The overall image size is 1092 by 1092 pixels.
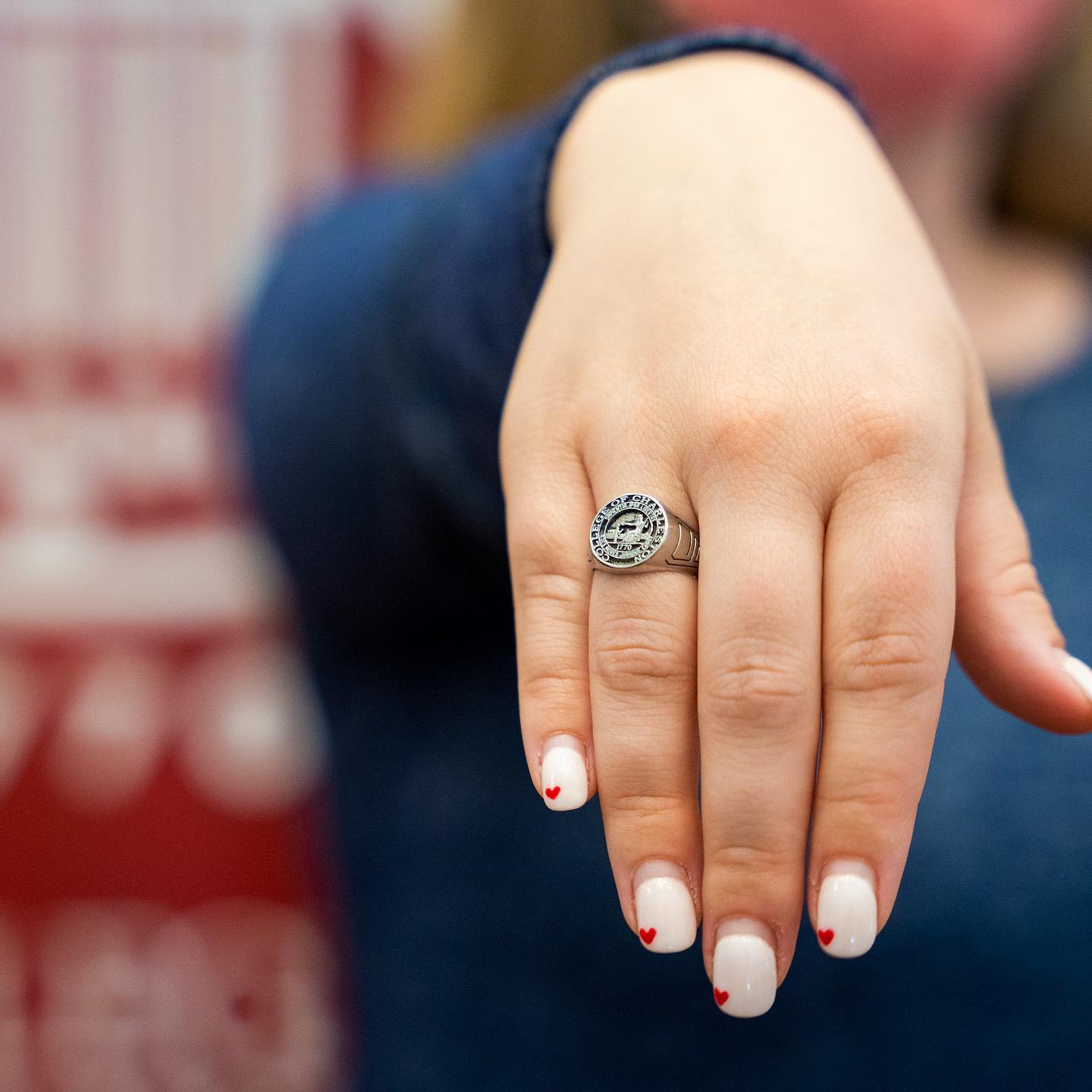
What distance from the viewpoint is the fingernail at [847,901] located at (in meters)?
0.23

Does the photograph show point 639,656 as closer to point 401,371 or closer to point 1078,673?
point 1078,673

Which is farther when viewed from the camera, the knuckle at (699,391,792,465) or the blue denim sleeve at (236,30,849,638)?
the blue denim sleeve at (236,30,849,638)

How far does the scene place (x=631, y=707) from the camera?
9.4 inches

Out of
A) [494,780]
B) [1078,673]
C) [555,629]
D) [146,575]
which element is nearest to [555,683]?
[555,629]

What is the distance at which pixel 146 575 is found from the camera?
112cm

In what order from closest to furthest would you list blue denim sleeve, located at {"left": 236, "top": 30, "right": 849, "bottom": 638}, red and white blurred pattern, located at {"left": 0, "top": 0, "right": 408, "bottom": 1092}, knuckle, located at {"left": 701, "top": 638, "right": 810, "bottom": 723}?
1. knuckle, located at {"left": 701, "top": 638, "right": 810, "bottom": 723}
2. blue denim sleeve, located at {"left": 236, "top": 30, "right": 849, "bottom": 638}
3. red and white blurred pattern, located at {"left": 0, "top": 0, "right": 408, "bottom": 1092}

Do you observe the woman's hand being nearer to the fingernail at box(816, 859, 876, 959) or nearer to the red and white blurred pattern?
the fingernail at box(816, 859, 876, 959)

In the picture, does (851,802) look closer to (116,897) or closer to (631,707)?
(631,707)

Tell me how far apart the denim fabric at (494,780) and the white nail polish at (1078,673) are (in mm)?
80

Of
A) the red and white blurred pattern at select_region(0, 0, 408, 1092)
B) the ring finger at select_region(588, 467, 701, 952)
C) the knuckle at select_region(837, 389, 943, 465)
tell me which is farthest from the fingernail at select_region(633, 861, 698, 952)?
the red and white blurred pattern at select_region(0, 0, 408, 1092)

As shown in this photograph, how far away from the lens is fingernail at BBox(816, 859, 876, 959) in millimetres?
234

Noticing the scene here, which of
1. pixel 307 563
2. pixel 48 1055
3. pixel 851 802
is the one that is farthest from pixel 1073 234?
pixel 48 1055

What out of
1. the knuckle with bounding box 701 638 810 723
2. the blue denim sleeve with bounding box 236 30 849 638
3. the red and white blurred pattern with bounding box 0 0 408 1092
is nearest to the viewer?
the knuckle with bounding box 701 638 810 723

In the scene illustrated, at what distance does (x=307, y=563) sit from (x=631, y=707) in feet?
1.23
